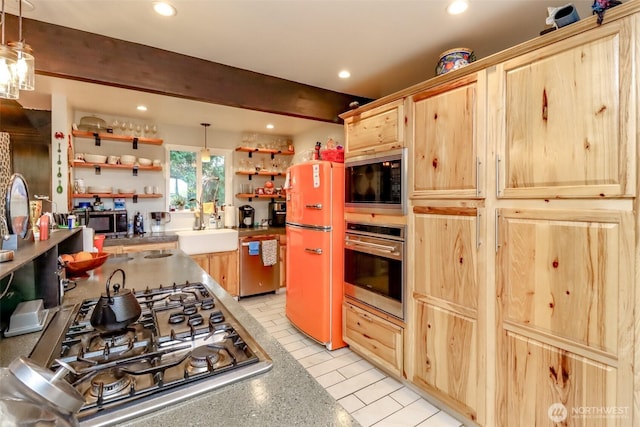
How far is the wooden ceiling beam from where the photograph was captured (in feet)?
6.15

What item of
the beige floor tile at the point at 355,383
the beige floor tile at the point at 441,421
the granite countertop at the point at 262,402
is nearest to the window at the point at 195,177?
the beige floor tile at the point at 355,383

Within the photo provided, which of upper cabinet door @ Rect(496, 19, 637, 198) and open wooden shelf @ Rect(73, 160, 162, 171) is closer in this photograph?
upper cabinet door @ Rect(496, 19, 637, 198)

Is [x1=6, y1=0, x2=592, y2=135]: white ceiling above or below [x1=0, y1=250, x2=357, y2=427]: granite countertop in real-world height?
above

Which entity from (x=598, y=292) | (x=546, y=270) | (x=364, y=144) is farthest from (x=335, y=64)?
(x=598, y=292)

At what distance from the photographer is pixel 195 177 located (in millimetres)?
4426

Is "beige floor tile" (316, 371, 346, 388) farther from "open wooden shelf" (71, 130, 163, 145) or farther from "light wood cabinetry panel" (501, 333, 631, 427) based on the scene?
"open wooden shelf" (71, 130, 163, 145)

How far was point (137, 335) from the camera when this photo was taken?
3.22 feet

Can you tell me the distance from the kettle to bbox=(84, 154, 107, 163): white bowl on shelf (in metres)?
3.42

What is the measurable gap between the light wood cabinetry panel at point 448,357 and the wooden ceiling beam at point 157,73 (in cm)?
203

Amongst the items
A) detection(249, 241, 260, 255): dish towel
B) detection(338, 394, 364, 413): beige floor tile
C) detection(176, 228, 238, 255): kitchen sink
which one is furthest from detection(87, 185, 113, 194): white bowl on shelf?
detection(338, 394, 364, 413): beige floor tile

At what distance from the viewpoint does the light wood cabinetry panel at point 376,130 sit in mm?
2184

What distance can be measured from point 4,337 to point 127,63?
6.01ft

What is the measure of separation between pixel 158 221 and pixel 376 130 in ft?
10.7

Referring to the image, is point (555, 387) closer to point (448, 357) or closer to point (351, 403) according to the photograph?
point (448, 357)
